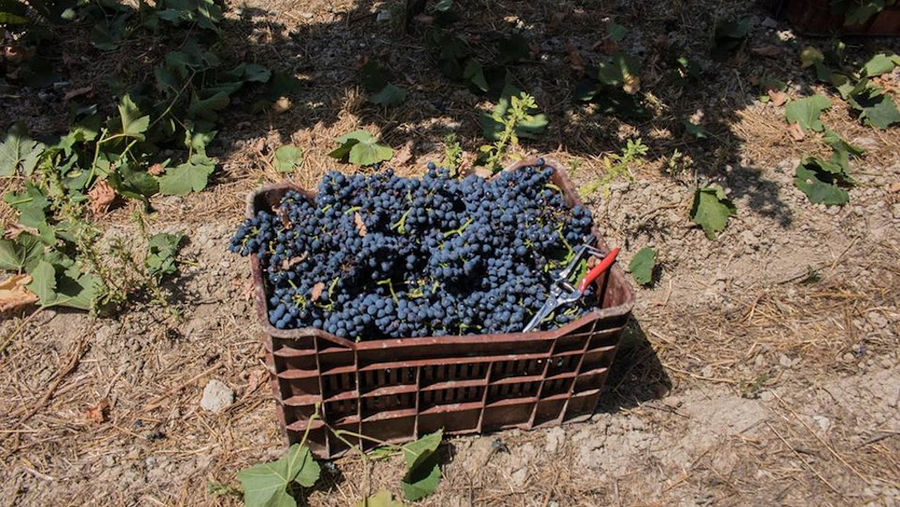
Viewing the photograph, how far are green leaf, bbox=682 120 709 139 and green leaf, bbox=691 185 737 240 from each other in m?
0.44

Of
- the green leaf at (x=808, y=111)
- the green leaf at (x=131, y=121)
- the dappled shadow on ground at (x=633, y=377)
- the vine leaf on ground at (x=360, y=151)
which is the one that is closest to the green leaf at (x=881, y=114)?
the green leaf at (x=808, y=111)

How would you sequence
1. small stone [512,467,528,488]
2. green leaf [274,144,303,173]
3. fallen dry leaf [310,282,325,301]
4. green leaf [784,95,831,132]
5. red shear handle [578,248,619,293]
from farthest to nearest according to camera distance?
1. green leaf [784,95,831,132]
2. green leaf [274,144,303,173]
3. small stone [512,467,528,488]
4. red shear handle [578,248,619,293]
5. fallen dry leaf [310,282,325,301]

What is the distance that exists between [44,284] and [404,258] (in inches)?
67.1

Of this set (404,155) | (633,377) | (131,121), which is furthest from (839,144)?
(131,121)

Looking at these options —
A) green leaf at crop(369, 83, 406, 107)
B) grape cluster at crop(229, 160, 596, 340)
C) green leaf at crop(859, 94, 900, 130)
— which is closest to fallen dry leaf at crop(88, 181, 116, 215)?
grape cluster at crop(229, 160, 596, 340)

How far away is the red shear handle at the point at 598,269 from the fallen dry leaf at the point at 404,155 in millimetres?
1535

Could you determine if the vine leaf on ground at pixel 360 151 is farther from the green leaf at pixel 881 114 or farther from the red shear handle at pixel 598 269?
the green leaf at pixel 881 114

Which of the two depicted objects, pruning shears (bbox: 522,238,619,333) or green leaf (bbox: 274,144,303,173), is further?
green leaf (bbox: 274,144,303,173)

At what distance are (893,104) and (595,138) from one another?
192 centimetres

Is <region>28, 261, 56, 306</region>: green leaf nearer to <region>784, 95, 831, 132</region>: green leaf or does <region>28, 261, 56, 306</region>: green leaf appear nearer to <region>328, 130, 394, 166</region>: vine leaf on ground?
<region>328, 130, 394, 166</region>: vine leaf on ground

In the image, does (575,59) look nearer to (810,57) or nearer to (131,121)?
(810,57)

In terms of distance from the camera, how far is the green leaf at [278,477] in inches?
96.1

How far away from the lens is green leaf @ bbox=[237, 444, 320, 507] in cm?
244

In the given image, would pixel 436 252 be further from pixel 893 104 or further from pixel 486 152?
pixel 893 104
